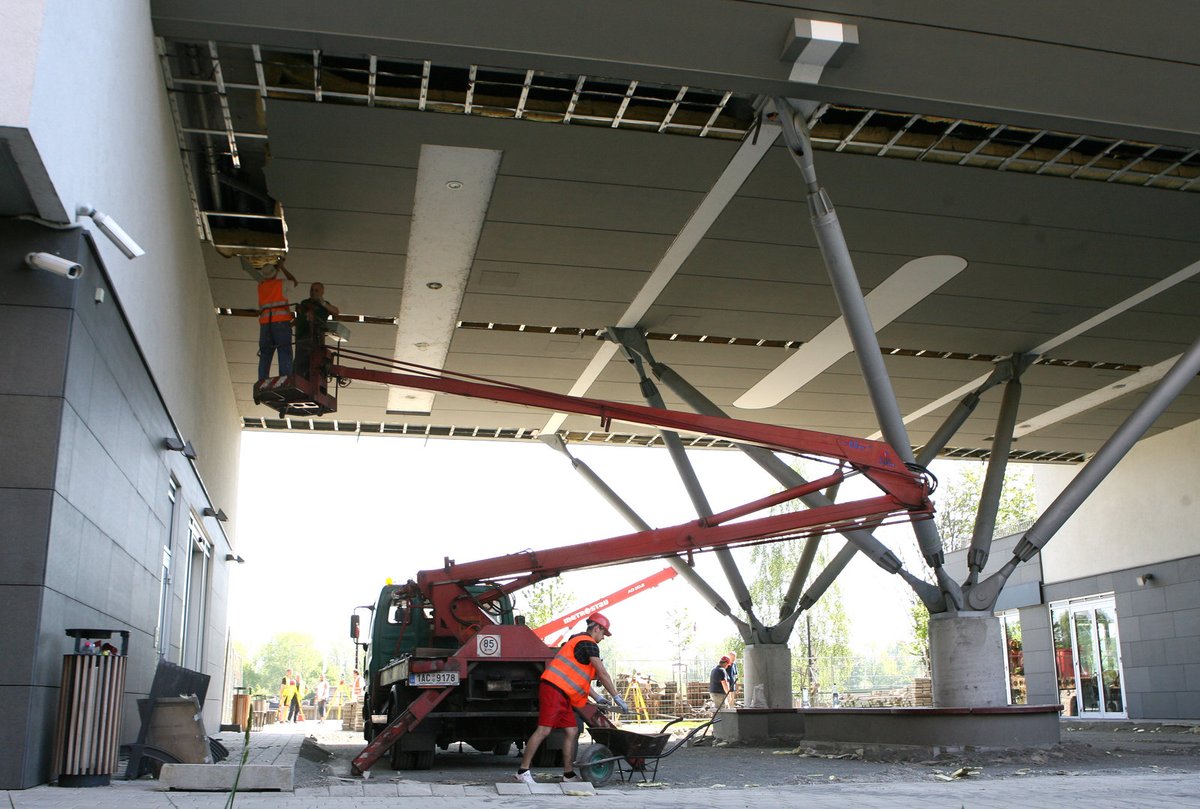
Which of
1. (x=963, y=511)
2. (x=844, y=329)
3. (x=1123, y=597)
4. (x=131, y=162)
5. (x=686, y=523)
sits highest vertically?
(x=963, y=511)

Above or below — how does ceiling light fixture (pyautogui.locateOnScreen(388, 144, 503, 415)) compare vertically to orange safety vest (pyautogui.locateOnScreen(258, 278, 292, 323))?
above

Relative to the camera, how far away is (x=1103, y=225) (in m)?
16.1

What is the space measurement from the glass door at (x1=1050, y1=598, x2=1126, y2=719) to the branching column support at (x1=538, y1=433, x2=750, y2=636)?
449 inches

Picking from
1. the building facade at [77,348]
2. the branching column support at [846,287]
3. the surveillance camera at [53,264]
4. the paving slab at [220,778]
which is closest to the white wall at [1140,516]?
the branching column support at [846,287]

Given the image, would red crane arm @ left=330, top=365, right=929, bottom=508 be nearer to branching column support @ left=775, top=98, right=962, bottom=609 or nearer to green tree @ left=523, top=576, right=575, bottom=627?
branching column support @ left=775, top=98, right=962, bottom=609

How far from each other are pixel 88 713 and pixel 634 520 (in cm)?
1739

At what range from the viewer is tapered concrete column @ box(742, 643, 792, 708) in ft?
70.1

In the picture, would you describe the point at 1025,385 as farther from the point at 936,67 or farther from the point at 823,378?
the point at 936,67

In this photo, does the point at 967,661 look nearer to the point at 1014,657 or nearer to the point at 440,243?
the point at 440,243

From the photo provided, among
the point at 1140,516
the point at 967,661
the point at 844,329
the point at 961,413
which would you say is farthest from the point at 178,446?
the point at 1140,516

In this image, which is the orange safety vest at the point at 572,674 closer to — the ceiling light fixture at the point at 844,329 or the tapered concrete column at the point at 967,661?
the ceiling light fixture at the point at 844,329

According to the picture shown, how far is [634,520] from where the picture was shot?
24812 mm

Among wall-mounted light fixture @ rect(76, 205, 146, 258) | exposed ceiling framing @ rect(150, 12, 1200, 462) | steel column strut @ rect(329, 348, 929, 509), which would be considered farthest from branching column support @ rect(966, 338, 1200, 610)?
wall-mounted light fixture @ rect(76, 205, 146, 258)

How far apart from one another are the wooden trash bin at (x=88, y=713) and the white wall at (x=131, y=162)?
325 cm
